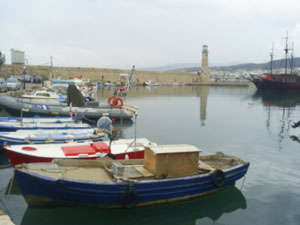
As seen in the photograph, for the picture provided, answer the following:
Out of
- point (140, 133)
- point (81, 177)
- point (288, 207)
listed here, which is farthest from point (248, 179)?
point (140, 133)

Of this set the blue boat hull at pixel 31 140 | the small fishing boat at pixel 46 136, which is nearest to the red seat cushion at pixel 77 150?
the blue boat hull at pixel 31 140

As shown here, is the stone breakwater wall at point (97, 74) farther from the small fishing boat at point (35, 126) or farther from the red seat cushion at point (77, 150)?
the red seat cushion at point (77, 150)

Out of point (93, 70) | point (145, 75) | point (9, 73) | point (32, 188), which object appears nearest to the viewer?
point (32, 188)

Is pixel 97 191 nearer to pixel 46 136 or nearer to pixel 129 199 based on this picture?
pixel 129 199

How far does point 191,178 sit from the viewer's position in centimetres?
934

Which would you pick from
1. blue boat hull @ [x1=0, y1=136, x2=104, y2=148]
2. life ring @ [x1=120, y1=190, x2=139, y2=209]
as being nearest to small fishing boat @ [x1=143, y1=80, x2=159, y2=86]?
blue boat hull @ [x1=0, y1=136, x2=104, y2=148]

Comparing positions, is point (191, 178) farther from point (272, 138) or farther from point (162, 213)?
point (272, 138)

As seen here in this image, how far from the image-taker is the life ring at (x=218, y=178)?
9.88 meters

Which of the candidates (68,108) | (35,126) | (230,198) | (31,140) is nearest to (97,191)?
(230,198)

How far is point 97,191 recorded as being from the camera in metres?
8.42

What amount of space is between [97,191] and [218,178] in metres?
4.18

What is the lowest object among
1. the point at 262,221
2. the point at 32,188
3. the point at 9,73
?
the point at 262,221

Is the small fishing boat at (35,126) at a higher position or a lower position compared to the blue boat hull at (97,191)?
higher

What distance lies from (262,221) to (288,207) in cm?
160
